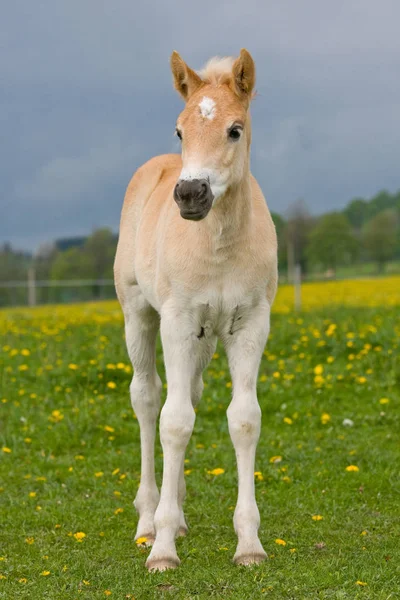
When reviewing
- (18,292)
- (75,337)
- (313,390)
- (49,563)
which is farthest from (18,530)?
(18,292)

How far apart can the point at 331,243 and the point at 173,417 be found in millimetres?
58540

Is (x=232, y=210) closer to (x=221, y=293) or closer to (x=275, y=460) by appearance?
(x=221, y=293)

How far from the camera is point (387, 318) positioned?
15.6 meters

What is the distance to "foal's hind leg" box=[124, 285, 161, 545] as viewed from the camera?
21.4 ft

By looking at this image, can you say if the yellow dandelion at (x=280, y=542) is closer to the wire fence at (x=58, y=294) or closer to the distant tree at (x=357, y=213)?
the wire fence at (x=58, y=294)

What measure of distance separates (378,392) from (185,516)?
A: 486 cm

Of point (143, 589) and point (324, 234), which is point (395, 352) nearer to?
point (143, 589)

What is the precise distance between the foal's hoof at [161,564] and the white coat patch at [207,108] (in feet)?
9.05

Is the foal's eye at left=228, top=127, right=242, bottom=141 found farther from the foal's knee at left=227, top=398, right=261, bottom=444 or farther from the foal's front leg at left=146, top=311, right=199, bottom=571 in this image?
the foal's knee at left=227, top=398, right=261, bottom=444

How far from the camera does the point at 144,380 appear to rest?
6645mm

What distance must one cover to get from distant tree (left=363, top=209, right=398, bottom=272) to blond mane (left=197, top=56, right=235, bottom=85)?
56.2 m

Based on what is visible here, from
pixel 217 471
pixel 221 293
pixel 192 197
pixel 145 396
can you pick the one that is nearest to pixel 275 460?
pixel 217 471

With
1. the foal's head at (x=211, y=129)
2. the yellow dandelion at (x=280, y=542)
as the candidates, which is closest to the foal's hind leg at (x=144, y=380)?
the yellow dandelion at (x=280, y=542)

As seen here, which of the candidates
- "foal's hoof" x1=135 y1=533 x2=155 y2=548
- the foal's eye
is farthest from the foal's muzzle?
"foal's hoof" x1=135 y1=533 x2=155 y2=548
